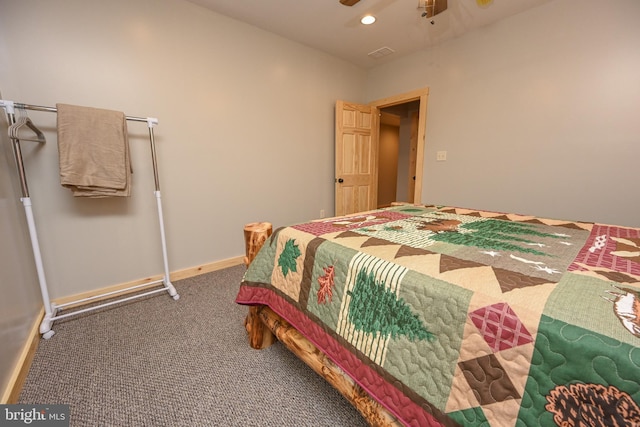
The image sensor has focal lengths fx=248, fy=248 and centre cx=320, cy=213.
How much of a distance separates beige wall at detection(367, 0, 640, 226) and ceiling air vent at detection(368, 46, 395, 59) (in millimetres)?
316

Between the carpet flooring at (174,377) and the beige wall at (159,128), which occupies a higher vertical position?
the beige wall at (159,128)

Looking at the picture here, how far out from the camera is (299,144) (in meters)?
3.12

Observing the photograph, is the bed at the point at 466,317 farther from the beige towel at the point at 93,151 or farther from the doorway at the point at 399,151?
the doorway at the point at 399,151

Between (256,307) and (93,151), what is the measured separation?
1.58 meters

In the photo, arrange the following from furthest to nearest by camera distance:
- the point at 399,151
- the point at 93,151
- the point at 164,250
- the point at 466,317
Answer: the point at 399,151 < the point at 164,250 < the point at 93,151 < the point at 466,317

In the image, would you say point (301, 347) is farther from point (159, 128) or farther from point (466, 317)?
point (159, 128)

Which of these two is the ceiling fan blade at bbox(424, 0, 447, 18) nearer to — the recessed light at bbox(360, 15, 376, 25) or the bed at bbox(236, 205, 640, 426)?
the recessed light at bbox(360, 15, 376, 25)

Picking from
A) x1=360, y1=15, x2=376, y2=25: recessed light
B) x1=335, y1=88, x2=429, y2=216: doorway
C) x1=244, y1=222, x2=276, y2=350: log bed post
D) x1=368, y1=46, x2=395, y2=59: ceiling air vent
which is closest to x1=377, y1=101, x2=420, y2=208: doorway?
x1=335, y1=88, x2=429, y2=216: doorway

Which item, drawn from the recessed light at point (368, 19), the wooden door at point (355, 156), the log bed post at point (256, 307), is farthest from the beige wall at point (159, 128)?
the log bed post at point (256, 307)

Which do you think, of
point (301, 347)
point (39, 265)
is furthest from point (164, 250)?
point (301, 347)

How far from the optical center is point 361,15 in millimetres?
2361

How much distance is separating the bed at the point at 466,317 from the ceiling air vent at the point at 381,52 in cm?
273

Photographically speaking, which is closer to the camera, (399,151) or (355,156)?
(355,156)

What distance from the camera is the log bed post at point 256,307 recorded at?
54.0 inches
